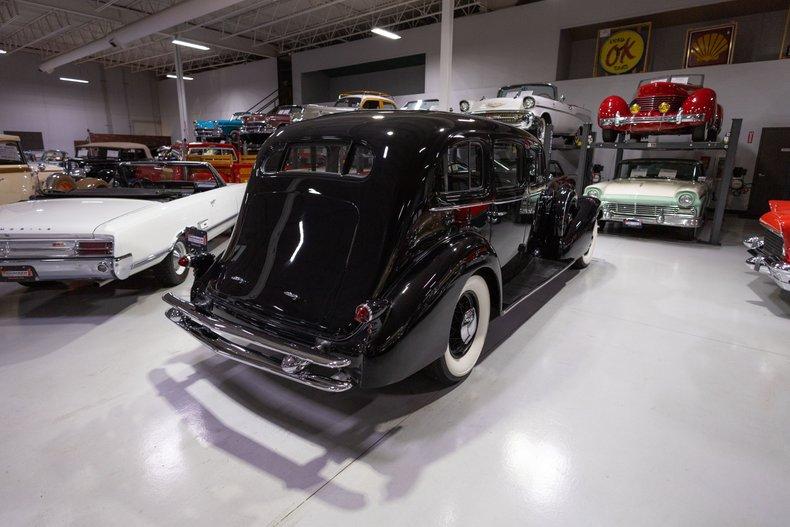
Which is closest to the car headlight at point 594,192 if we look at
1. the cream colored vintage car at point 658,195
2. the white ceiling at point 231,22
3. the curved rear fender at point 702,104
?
the cream colored vintage car at point 658,195

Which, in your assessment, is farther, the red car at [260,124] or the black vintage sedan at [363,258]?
the red car at [260,124]

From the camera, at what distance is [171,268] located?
4555 millimetres

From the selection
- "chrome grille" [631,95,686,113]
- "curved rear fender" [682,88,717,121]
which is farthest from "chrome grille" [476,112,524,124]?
"curved rear fender" [682,88,717,121]

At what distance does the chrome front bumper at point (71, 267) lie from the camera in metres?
3.49

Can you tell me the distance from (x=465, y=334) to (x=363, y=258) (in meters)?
0.91

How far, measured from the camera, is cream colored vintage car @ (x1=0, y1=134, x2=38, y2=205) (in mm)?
6750

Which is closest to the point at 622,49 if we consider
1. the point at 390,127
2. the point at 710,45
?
the point at 710,45

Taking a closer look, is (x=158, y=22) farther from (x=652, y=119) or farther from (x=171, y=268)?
(x=652, y=119)

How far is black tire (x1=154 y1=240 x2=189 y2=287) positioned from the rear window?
74.0 inches

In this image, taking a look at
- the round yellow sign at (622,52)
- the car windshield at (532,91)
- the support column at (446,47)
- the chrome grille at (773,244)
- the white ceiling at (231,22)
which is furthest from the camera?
the white ceiling at (231,22)

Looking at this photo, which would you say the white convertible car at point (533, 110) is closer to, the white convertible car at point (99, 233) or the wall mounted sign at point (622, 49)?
the wall mounted sign at point (622, 49)

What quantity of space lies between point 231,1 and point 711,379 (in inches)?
517

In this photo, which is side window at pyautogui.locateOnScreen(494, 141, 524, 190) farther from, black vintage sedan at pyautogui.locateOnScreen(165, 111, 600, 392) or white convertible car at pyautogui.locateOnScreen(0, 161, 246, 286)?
white convertible car at pyautogui.locateOnScreen(0, 161, 246, 286)

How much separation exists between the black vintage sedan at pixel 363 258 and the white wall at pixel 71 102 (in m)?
26.9
